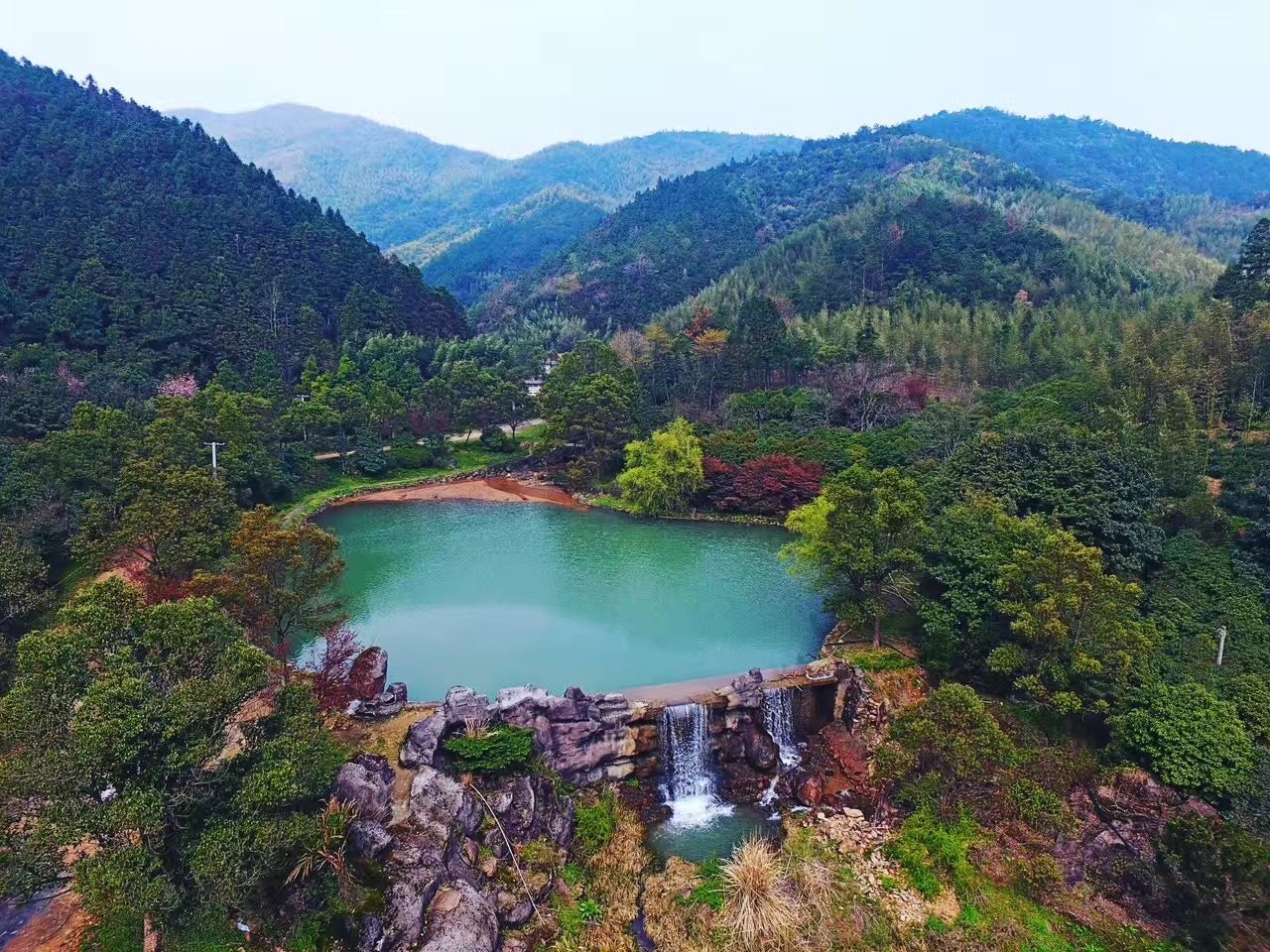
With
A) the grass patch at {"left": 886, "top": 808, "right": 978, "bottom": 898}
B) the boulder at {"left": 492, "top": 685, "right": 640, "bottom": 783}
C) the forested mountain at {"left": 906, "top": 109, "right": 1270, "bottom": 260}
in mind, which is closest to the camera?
the grass patch at {"left": 886, "top": 808, "right": 978, "bottom": 898}

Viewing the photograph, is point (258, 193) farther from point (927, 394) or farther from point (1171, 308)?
point (1171, 308)

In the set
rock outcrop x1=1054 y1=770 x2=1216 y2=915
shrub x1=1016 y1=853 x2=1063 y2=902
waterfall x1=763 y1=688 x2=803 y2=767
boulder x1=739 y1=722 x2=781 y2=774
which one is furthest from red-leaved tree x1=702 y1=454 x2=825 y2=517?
shrub x1=1016 y1=853 x2=1063 y2=902

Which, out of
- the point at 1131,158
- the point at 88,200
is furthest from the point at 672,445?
the point at 1131,158

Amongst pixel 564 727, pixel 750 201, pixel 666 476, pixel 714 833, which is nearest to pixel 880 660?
pixel 714 833

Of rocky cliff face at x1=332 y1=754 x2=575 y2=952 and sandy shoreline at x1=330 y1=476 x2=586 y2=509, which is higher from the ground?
rocky cliff face at x1=332 y1=754 x2=575 y2=952

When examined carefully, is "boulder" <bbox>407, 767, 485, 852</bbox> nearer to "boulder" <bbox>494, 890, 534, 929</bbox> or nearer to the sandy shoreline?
"boulder" <bbox>494, 890, 534, 929</bbox>
